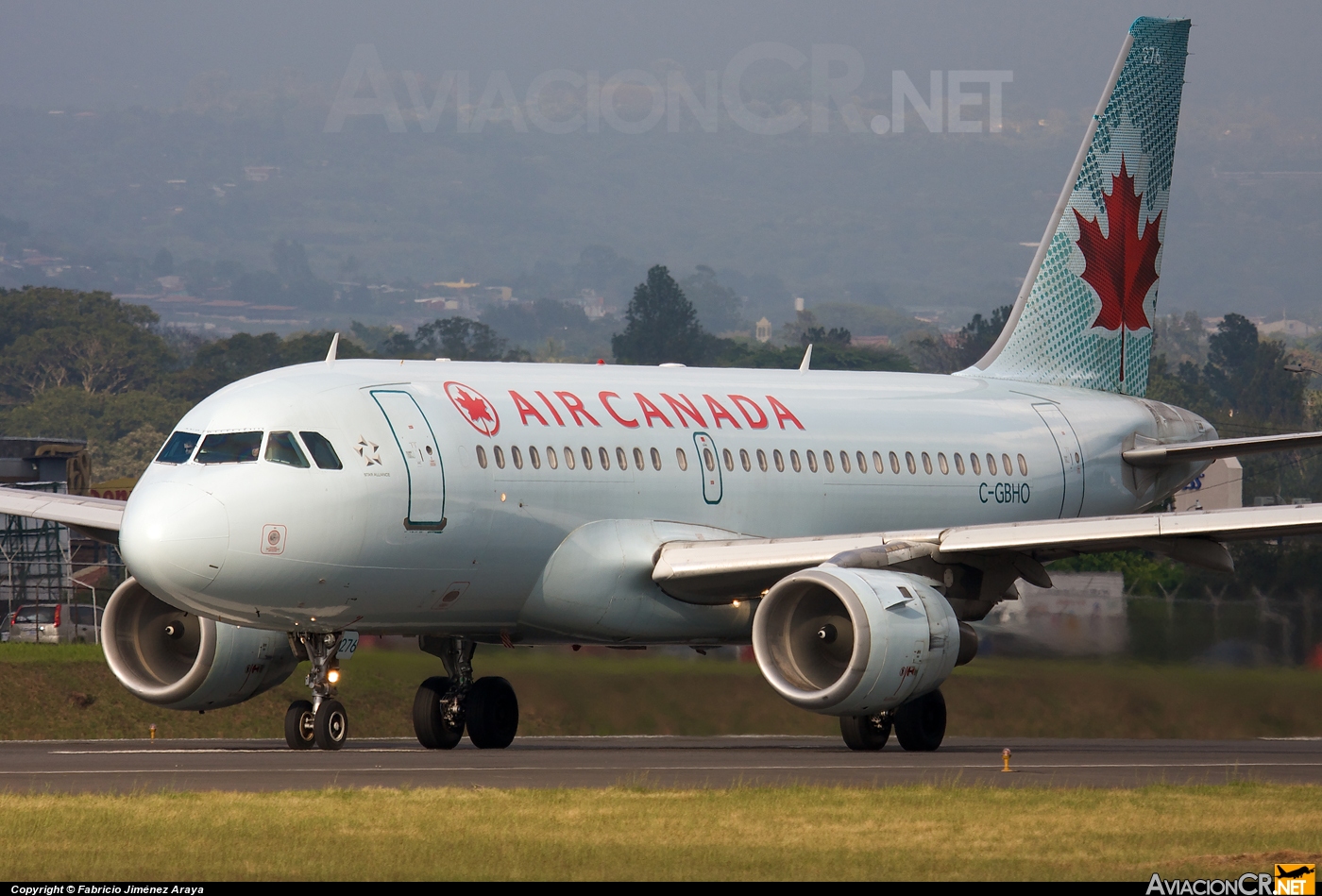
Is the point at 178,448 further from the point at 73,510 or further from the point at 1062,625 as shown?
the point at 1062,625

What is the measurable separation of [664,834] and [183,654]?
514 inches

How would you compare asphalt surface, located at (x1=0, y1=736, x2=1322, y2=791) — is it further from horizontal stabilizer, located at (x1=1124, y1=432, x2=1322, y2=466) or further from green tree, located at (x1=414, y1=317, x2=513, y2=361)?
green tree, located at (x1=414, y1=317, x2=513, y2=361)

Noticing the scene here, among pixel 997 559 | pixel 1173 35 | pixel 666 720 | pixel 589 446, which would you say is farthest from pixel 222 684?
pixel 1173 35

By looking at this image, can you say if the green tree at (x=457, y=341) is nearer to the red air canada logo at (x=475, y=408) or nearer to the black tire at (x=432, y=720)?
the black tire at (x=432, y=720)

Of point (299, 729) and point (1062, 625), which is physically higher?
point (1062, 625)

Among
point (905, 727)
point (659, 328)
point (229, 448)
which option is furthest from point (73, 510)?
point (659, 328)

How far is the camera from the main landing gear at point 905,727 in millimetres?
25969

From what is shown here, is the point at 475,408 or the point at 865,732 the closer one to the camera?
the point at 475,408

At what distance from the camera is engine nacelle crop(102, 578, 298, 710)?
83.0 ft

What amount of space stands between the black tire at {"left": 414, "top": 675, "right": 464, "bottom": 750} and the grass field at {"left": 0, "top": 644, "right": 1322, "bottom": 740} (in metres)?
2.78

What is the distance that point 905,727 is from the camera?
26031mm

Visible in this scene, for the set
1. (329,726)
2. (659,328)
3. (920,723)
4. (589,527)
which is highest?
(659,328)

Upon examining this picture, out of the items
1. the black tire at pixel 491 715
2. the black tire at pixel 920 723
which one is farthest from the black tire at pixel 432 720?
the black tire at pixel 920 723

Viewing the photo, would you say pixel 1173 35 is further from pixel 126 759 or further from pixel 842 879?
pixel 842 879
